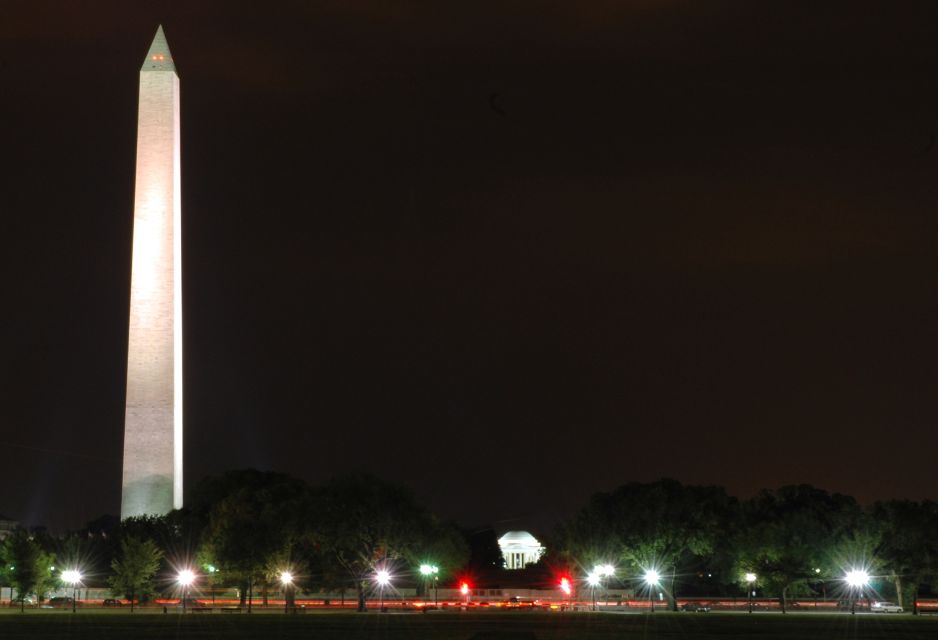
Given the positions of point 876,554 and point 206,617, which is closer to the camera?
point 206,617

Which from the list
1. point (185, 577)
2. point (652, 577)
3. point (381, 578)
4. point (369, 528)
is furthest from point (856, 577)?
point (185, 577)

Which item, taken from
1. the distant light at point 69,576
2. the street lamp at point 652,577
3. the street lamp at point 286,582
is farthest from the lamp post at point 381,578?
the distant light at point 69,576

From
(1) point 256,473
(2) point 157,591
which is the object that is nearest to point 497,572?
(1) point 256,473

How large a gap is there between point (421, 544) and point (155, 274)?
25711 millimetres

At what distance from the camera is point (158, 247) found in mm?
114938

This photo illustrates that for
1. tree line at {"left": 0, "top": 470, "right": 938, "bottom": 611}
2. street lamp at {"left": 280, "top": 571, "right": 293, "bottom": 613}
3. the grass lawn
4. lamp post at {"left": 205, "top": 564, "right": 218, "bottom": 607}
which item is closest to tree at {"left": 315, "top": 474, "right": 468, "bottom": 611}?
tree line at {"left": 0, "top": 470, "right": 938, "bottom": 611}

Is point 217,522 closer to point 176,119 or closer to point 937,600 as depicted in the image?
point 176,119

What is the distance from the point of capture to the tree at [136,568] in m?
112

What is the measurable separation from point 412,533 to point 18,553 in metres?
27.1

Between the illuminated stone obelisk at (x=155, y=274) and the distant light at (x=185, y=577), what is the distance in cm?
863

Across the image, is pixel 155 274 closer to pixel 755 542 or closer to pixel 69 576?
pixel 69 576

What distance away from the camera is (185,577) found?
11894cm

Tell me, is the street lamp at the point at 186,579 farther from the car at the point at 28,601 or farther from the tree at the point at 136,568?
the car at the point at 28,601

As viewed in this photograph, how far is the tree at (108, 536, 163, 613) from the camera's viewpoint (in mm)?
111938
